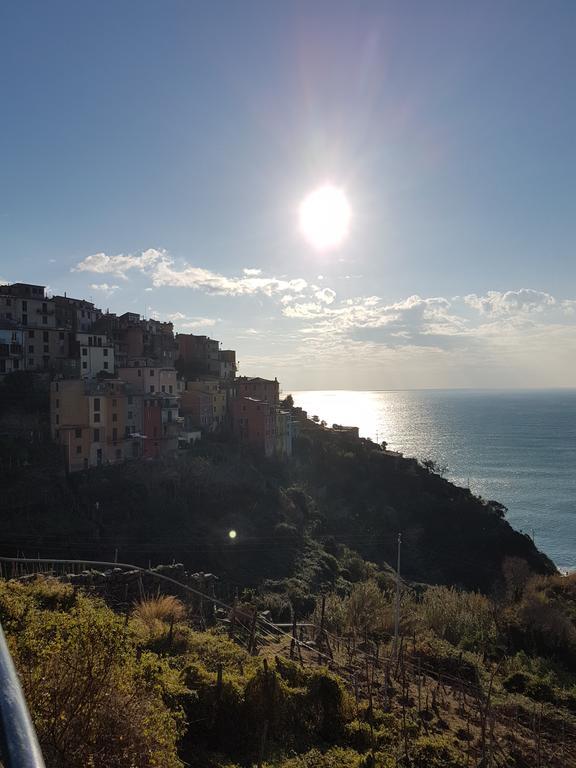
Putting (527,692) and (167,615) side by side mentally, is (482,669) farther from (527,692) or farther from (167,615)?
(167,615)

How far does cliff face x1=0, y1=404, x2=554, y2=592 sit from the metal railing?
30.5 metres

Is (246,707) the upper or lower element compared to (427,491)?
upper

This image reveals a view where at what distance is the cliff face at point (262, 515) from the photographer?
1228 inches

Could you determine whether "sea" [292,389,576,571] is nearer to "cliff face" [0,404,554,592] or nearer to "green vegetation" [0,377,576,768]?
"cliff face" [0,404,554,592]

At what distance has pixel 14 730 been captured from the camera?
4.05 feet

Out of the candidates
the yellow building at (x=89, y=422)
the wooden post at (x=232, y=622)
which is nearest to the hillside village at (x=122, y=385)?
the yellow building at (x=89, y=422)

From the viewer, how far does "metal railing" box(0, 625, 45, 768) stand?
116cm

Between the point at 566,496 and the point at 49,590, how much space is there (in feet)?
242

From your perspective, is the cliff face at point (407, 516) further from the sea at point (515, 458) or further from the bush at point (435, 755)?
the bush at point (435, 755)

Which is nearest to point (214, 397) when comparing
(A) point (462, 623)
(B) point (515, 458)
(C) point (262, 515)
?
(C) point (262, 515)

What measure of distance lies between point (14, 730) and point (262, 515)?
39.2 metres

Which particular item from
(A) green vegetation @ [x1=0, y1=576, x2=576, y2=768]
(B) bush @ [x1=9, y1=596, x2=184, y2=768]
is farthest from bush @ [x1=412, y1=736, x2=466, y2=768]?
(B) bush @ [x1=9, y1=596, x2=184, y2=768]

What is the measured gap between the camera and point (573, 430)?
136875 millimetres

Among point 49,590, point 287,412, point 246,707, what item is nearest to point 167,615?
point 49,590
